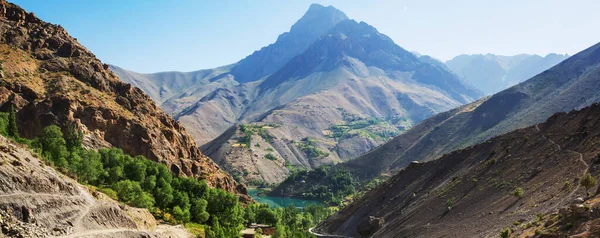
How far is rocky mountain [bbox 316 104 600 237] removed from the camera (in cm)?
4225

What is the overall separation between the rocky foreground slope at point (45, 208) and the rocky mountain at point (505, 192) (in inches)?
1532

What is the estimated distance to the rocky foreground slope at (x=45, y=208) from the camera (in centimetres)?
3528

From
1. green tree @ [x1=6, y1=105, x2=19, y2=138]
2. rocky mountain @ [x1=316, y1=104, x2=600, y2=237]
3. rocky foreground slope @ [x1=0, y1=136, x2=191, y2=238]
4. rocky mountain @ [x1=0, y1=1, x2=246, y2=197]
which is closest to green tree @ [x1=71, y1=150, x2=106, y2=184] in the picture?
green tree @ [x1=6, y1=105, x2=19, y2=138]

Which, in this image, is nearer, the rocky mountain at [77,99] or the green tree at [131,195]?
the green tree at [131,195]

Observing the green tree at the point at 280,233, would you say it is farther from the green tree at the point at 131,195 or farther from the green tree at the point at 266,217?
the green tree at the point at 131,195

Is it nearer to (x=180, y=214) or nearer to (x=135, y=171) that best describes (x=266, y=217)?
(x=180, y=214)

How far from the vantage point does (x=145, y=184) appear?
290 ft

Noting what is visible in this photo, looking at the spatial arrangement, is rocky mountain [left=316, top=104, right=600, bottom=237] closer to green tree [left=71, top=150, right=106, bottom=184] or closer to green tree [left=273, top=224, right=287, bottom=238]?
green tree [left=273, top=224, right=287, bottom=238]

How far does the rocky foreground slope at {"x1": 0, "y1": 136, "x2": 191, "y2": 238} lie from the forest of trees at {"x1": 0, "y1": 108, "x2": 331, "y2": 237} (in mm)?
25242

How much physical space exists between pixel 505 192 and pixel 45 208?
57.1m

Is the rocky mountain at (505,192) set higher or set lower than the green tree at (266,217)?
higher

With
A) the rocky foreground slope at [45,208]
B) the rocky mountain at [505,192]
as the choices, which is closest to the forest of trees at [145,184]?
the rocky mountain at [505,192]

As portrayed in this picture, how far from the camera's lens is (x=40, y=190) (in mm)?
39438

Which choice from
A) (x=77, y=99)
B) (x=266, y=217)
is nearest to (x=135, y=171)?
(x=77, y=99)
